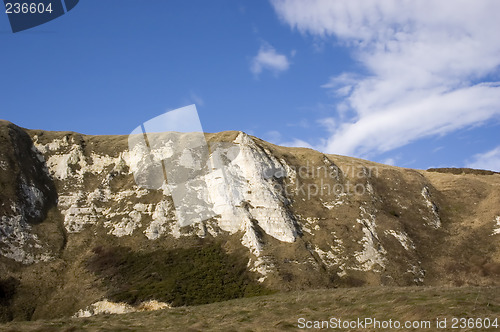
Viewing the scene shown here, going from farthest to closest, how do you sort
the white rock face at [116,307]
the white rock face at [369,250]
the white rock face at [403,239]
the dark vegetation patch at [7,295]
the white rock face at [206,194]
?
the white rock face at [206,194] < the white rock face at [403,239] < the white rock face at [369,250] < the white rock face at [116,307] < the dark vegetation patch at [7,295]

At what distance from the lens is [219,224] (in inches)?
3157

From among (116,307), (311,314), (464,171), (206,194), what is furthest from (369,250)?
(464,171)

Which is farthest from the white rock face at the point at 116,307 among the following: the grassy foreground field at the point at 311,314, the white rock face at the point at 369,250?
the white rock face at the point at 369,250

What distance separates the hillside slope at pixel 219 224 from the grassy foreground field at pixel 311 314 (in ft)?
88.8

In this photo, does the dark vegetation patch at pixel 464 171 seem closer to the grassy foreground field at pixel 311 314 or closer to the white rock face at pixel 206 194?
the white rock face at pixel 206 194

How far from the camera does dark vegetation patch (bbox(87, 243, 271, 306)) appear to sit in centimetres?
6088

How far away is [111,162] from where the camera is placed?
312 feet

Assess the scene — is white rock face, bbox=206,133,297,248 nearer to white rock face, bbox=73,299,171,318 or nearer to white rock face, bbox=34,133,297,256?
white rock face, bbox=34,133,297,256

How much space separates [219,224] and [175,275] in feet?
54.9

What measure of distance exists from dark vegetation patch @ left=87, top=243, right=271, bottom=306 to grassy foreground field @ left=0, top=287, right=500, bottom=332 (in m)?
25.1

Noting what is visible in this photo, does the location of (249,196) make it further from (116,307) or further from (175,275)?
(116,307)

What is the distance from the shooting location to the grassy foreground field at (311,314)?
79.4 feet

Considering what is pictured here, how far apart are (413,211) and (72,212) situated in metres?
71.4

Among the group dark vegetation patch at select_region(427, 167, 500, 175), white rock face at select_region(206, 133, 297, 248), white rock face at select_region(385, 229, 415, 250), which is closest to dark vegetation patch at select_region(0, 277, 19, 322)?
white rock face at select_region(206, 133, 297, 248)
